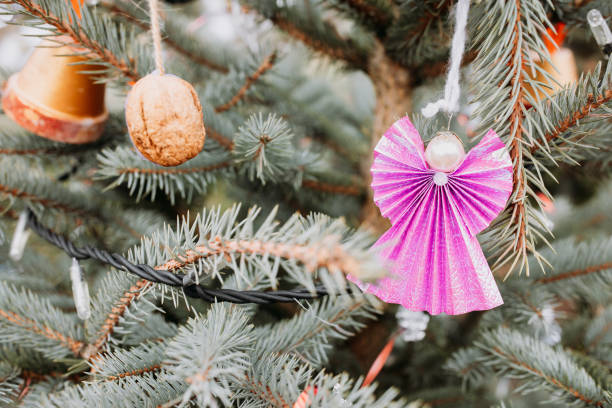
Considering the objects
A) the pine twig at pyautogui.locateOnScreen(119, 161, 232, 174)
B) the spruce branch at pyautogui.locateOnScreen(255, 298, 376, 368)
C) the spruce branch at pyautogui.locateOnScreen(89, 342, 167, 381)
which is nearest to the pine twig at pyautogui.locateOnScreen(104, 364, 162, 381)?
the spruce branch at pyautogui.locateOnScreen(89, 342, 167, 381)

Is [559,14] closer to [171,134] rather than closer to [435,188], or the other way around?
[435,188]

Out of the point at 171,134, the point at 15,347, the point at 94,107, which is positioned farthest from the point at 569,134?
the point at 15,347

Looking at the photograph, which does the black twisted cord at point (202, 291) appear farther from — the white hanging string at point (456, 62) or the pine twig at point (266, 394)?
the white hanging string at point (456, 62)

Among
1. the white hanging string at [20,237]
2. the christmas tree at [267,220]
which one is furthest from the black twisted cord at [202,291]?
the white hanging string at [20,237]

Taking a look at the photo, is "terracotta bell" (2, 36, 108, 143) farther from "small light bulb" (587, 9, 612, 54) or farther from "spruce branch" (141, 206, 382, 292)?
"small light bulb" (587, 9, 612, 54)

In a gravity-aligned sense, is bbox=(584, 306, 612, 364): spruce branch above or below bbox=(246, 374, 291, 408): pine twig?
above

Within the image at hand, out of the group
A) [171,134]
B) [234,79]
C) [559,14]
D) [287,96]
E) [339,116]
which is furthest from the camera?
[339,116]
